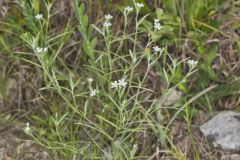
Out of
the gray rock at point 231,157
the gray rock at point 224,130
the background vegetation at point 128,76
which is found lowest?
the gray rock at point 231,157

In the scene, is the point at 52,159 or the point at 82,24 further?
the point at 52,159

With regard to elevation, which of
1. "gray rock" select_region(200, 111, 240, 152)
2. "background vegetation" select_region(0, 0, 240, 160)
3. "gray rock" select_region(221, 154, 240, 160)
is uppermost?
"background vegetation" select_region(0, 0, 240, 160)

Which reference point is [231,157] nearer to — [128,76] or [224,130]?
[224,130]

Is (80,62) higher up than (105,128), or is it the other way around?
(80,62)

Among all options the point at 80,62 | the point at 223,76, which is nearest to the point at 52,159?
the point at 80,62

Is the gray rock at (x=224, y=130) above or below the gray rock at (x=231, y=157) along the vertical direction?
above

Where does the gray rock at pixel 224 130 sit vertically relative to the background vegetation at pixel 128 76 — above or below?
below

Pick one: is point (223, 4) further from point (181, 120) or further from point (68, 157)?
point (68, 157)

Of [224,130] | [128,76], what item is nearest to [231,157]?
[224,130]
